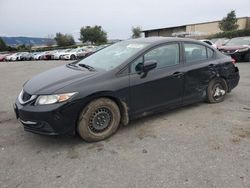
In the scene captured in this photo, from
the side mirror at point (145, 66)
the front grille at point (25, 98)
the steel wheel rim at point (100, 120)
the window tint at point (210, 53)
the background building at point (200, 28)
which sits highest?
the background building at point (200, 28)

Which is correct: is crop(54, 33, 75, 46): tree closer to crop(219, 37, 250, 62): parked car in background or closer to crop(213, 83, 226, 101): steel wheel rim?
crop(219, 37, 250, 62): parked car in background

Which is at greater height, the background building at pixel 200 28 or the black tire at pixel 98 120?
the background building at pixel 200 28

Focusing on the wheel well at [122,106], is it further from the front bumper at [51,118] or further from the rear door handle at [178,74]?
the rear door handle at [178,74]

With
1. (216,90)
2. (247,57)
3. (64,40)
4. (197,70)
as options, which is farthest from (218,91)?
(64,40)

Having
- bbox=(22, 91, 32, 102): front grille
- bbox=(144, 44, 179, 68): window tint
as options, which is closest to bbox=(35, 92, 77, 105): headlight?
bbox=(22, 91, 32, 102): front grille

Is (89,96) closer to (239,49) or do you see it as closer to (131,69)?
(131,69)

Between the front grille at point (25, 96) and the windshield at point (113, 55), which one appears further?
the windshield at point (113, 55)

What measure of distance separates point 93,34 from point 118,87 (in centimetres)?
6232

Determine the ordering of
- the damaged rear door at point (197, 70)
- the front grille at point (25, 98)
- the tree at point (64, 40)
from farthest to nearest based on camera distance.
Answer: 1. the tree at point (64, 40)
2. the damaged rear door at point (197, 70)
3. the front grille at point (25, 98)

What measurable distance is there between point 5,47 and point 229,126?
65.1 m

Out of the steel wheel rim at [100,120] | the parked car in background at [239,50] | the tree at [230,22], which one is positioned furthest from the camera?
the tree at [230,22]

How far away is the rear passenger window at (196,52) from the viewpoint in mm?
4626

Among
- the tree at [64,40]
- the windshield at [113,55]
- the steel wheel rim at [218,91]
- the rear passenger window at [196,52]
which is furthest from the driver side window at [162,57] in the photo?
the tree at [64,40]

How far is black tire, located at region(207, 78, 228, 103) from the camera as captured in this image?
5084 millimetres
